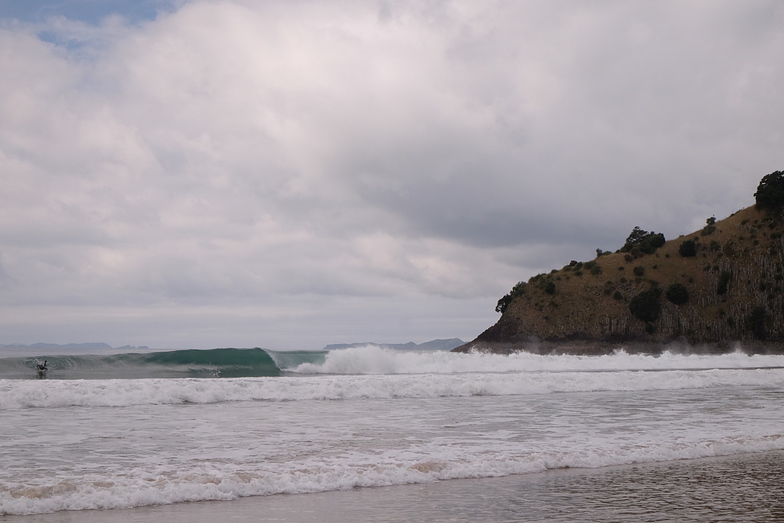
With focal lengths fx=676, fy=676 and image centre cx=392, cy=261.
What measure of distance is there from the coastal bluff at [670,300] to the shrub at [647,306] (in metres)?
0.11

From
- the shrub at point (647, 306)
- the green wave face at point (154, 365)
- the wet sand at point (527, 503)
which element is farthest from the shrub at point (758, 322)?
the wet sand at point (527, 503)

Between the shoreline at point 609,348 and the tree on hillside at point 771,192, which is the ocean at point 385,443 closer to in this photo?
the shoreline at point 609,348

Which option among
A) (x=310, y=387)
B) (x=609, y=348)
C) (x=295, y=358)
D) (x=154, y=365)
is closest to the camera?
(x=310, y=387)

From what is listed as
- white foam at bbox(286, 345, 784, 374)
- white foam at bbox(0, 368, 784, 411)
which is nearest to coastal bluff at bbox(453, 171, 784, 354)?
white foam at bbox(286, 345, 784, 374)

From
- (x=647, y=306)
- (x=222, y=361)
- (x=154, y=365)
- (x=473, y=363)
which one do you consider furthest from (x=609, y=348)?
(x=154, y=365)

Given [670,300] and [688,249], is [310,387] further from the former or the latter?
[688,249]

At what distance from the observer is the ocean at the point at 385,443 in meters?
8.67

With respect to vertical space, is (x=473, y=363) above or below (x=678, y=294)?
below

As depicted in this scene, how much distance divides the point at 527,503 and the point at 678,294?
254 feet

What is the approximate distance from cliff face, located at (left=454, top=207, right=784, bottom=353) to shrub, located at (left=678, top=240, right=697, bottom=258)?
126 millimetres

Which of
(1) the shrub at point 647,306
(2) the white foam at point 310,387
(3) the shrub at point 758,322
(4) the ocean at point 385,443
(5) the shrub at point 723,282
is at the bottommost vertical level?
(4) the ocean at point 385,443

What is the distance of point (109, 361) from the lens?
123 ft

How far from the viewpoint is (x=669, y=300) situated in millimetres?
79250

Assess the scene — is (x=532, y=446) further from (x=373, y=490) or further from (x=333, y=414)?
(x=333, y=414)
